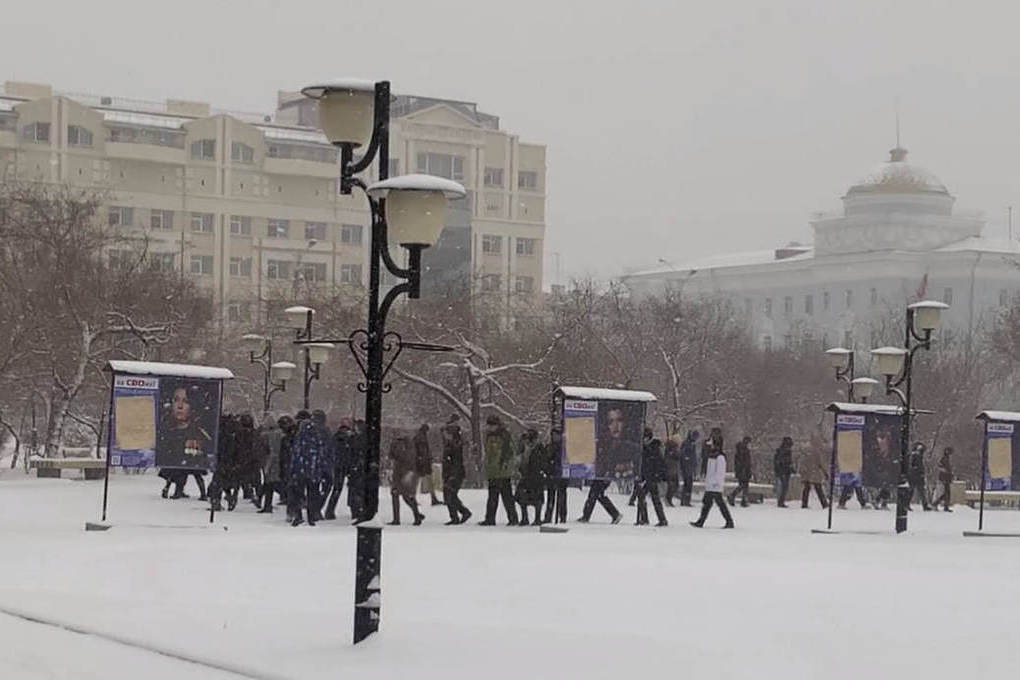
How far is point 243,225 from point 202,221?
9.80 feet

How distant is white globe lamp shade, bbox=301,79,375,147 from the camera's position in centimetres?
1274

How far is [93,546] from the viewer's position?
20.2m

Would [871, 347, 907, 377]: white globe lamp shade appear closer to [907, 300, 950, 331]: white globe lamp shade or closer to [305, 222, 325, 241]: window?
[907, 300, 950, 331]: white globe lamp shade

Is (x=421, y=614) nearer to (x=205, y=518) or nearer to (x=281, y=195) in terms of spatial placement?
(x=205, y=518)

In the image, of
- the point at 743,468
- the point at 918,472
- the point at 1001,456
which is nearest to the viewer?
the point at 1001,456

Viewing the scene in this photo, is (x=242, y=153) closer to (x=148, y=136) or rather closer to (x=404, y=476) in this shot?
(x=148, y=136)

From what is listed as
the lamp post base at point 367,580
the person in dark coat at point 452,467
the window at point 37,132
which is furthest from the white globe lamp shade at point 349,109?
the window at point 37,132

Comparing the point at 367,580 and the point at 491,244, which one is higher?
the point at 491,244

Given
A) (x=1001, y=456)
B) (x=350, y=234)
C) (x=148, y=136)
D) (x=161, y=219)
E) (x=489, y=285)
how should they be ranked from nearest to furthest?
1. (x=1001, y=456)
2. (x=489, y=285)
3. (x=161, y=219)
4. (x=148, y=136)
5. (x=350, y=234)

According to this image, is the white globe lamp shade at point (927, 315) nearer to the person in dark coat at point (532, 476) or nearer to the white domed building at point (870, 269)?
the person in dark coat at point (532, 476)

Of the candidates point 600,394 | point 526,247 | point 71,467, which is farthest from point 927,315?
point 526,247

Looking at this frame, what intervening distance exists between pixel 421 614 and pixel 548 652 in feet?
7.39

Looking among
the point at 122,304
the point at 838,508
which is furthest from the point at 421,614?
the point at 122,304

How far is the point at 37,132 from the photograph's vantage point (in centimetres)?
10481
